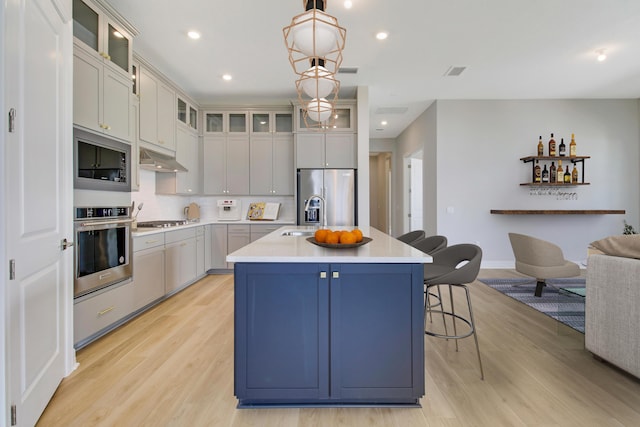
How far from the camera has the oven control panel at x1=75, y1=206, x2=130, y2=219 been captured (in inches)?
90.5

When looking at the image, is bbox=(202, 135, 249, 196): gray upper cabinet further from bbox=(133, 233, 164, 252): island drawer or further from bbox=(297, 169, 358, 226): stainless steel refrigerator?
bbox=(133, 233, 164, 252): island drawer

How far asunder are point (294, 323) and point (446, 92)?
4649 mm

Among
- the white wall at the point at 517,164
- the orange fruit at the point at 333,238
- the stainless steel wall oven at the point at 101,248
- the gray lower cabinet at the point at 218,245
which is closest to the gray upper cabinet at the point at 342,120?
the white wall at the point at 517,164

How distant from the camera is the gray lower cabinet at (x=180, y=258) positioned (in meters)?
3.71

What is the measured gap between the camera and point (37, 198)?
1.64 metres

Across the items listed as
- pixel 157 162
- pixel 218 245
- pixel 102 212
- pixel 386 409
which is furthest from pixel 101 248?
pixel 218 245

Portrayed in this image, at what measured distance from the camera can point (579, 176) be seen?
5328mm

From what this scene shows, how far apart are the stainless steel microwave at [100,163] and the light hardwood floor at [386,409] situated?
126 cm

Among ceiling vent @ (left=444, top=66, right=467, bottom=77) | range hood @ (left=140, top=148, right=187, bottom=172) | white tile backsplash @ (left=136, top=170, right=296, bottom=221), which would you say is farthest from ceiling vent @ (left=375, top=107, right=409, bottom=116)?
range hood @ (left=140, top=148, right=187, bottom=172)

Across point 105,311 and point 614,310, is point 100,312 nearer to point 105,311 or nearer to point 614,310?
point 105,311

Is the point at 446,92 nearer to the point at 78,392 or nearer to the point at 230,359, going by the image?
the point at 230,359

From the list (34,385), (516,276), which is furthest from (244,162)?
(516,276)

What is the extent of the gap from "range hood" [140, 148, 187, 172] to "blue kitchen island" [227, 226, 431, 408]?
2603 millimetres

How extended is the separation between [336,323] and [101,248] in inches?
79.8
